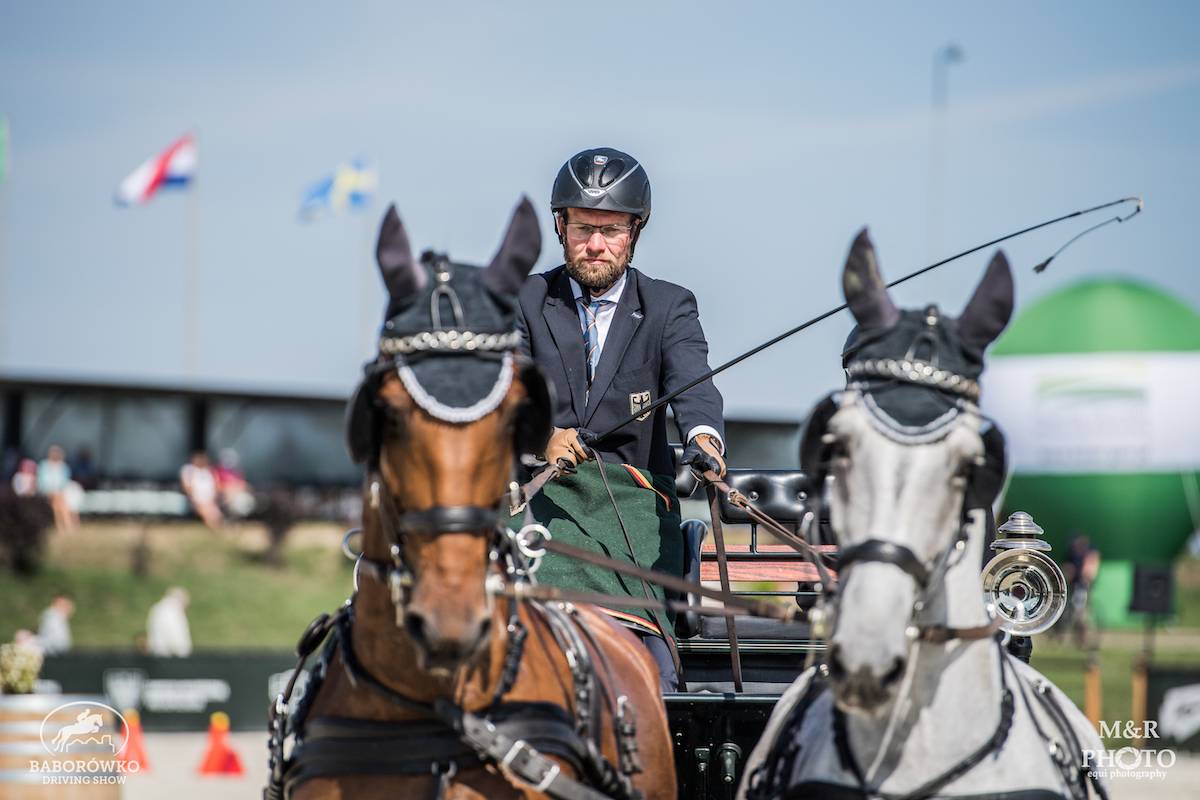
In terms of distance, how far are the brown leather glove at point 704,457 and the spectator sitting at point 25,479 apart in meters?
26.2

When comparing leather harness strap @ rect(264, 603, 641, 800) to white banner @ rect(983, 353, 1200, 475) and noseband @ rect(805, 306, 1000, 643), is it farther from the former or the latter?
white banner @ rect(983, 353, 1200, 475)

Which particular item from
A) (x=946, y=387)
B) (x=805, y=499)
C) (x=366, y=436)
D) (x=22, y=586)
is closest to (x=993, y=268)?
(x=946, y=387)

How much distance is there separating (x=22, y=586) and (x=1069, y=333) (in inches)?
930

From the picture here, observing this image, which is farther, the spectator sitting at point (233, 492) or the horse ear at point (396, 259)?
the spectator sitting at point (233, 492)

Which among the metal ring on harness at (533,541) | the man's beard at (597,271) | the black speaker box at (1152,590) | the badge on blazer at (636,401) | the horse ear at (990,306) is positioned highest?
the man's beard at (597,271)

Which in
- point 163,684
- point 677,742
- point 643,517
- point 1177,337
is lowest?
point 163,684

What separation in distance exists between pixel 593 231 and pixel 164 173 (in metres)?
32.1

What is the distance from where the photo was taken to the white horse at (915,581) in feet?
12.2

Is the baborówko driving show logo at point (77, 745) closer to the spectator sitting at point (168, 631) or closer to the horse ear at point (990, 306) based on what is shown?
the horse ear at point (990, 306)

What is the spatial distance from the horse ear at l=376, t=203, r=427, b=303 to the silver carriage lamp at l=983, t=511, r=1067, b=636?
7.61 ft

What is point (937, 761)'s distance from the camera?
158 inches

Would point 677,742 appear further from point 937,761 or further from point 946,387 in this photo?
point 946,387

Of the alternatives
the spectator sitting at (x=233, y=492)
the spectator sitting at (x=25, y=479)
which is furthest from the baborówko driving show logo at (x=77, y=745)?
the spectator sitting at (x=233, y=492)

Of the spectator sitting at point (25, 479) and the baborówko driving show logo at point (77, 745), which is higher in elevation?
the spectator sitting at point (25, 479)
